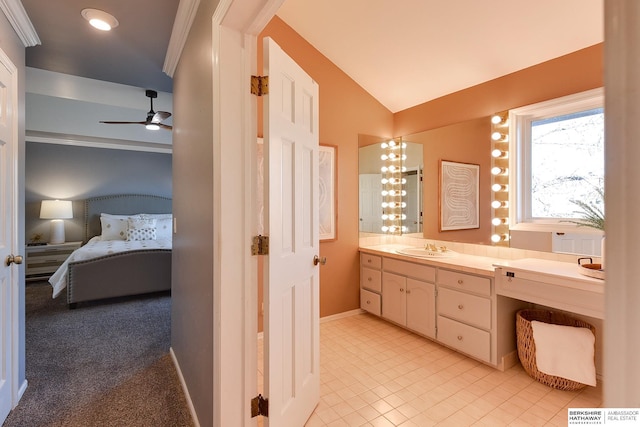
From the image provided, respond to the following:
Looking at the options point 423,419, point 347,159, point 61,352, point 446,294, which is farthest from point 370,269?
point 61,352

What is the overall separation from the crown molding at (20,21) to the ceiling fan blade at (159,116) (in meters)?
1.23

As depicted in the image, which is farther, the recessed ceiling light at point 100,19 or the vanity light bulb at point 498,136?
the vanity light bulb at point 498,136

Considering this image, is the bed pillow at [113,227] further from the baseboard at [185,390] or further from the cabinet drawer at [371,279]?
the cabinet drawer at [371,279]

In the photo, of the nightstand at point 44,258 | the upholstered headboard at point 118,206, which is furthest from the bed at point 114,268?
the nightstand at point 44,258

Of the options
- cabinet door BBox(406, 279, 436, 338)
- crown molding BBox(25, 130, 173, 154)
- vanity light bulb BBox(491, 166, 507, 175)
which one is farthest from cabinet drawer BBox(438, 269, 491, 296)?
crown molding BBox(25, 130, 173, 154)

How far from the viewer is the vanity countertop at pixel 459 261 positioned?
2222mm

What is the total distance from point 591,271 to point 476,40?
184 centimetres

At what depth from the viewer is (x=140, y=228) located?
5.04m

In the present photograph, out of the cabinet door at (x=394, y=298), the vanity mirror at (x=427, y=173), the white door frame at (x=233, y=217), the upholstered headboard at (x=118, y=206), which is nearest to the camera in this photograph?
the white door frame at (x=233, y=217)

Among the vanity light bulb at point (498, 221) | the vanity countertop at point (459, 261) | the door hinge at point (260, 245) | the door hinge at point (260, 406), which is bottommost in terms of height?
the door hinge at point (260, 406)

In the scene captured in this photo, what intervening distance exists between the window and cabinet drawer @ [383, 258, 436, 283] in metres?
0.80

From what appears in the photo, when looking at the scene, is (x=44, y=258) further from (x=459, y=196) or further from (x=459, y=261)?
(x=459, y=196)

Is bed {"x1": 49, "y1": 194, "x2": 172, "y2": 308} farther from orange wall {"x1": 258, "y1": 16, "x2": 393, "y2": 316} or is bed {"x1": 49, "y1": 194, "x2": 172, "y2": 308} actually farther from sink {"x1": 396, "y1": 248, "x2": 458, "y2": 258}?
sink {"x1": 396, "y1": 248, "x2": 458, "y2": 258}

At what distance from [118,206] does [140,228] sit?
87 centimetres
